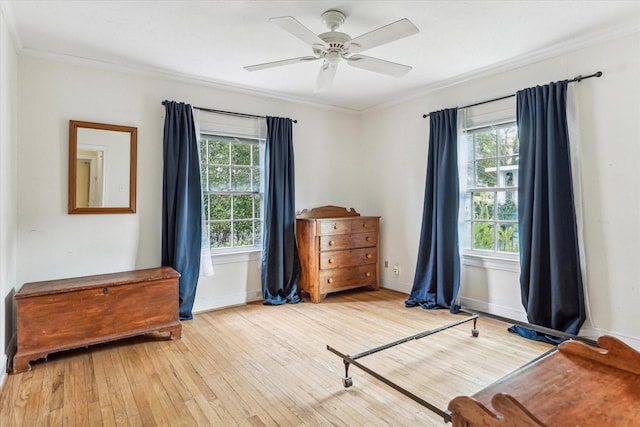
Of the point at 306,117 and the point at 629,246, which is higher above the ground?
the point at 306,117

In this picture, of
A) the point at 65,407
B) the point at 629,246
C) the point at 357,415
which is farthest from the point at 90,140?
the point at 629,246

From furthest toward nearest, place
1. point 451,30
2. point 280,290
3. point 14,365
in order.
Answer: point 280,290 → point 451,30 → point 14,365

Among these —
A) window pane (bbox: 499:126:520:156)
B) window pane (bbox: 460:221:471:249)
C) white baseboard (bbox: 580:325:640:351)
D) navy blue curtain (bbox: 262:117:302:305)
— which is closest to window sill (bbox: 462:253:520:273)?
window pane (bbox: 460:221:471:249)

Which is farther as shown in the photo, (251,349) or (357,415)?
(251,349)

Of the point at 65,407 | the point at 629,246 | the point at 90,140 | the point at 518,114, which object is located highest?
the point at 518,114

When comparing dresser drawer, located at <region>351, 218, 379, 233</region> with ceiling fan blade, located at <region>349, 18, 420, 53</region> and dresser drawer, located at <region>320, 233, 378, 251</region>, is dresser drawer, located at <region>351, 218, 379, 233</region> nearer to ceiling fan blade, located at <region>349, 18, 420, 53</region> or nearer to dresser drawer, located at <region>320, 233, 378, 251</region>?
dresser drawer, located at <region>320, 233, 378, 251</region>

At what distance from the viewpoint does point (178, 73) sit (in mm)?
3605

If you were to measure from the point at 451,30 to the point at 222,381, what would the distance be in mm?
3063

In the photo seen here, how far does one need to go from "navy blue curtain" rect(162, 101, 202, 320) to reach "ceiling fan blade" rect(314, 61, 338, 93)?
59.7 inches

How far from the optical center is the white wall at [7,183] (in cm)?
240

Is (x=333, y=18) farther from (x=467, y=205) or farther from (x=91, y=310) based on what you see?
(x=91, y=310)

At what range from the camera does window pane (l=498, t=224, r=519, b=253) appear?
3.54 meters

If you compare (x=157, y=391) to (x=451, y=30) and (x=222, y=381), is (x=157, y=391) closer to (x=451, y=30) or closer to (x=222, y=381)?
(x=222, y=381)

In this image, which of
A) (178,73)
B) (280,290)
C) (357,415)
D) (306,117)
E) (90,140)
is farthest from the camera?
(306,117)
